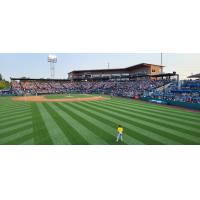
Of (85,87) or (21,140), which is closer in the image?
(21,140)

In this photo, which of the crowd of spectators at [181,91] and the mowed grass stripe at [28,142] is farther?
the crowd of spectators at [181,91]

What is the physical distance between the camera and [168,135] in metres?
14.0

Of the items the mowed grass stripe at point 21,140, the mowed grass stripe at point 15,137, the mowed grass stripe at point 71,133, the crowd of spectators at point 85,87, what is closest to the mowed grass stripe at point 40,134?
the mowed grass stripe at point 21,140

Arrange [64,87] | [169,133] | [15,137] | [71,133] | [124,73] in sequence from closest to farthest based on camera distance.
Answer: [15,137] < [71,133] < [169,133] < [64,87] < [124,73]

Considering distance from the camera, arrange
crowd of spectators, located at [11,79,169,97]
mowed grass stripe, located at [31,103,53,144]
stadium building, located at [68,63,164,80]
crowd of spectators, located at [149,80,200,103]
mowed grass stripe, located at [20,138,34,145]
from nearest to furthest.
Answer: mowed grass stripe, located at [20,138,34,145] → mowed grass stripe, located at [31,103,53,144] → crowd of spectators, located at [149,80,200,103] → crowd of spectators, located at [11,79,169,97] → stadium building, located at [68,63,164,80]

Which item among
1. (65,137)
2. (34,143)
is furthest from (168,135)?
(34,143)

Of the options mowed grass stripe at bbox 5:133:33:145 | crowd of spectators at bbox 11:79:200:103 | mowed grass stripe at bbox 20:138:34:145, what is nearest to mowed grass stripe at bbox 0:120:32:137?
mowed grass stripe at bbox 5:133:33:145

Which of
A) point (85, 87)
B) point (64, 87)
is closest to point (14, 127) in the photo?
point (64, 87)

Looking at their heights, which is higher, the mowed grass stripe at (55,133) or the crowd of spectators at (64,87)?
the crowd of spectators at (64,87)

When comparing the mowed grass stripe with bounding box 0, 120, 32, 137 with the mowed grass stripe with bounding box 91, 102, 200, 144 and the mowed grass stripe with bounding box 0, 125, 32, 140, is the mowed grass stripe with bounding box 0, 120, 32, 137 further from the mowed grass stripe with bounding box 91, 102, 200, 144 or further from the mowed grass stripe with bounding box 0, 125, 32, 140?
the mowed grass stripe with bounding box 91, 102, 200, 144

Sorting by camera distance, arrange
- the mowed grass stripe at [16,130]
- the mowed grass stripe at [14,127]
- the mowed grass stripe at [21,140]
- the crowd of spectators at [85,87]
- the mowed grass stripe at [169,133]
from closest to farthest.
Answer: the mowed grass stripe at [21,140], the mowed grass stripe at [169,133], the mowed grass stripe at [16,130], the mowed grass stripe at [14,127], the crowd of spectators at [85,87]

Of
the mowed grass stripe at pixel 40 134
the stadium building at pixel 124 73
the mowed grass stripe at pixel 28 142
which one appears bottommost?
the mowed grass stripe at pixel 28 142

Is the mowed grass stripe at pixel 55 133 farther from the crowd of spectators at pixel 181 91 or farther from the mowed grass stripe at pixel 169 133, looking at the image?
the crowd of spectators at pixel 181 91

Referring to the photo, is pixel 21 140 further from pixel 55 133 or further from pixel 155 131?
pixel 155 131
